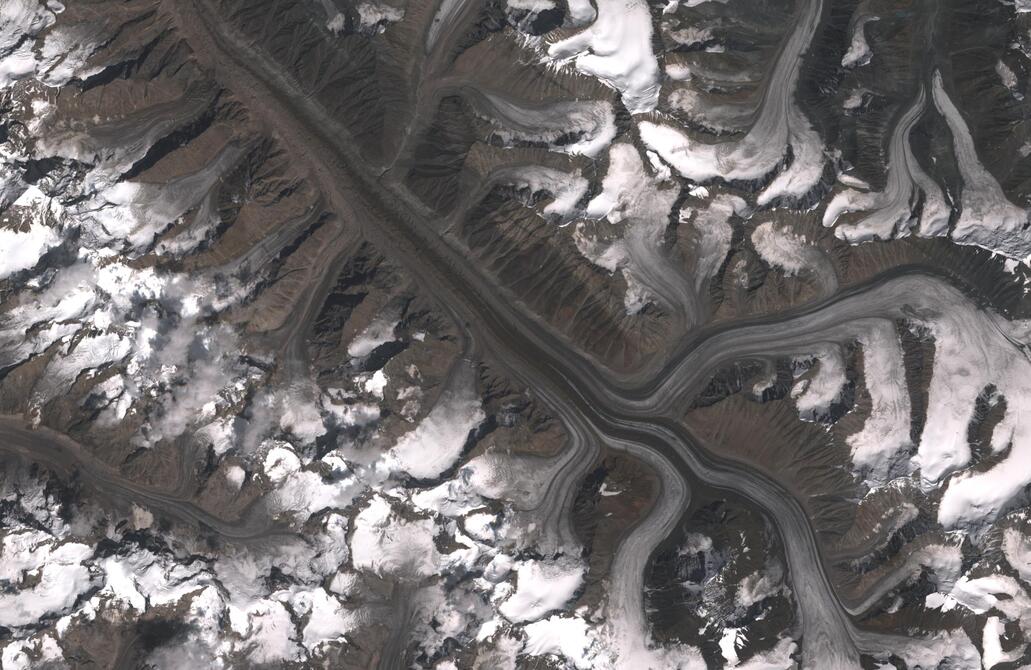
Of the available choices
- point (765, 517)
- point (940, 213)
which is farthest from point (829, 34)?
point (765, 517)

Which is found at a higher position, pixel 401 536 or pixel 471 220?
pixel 471 220

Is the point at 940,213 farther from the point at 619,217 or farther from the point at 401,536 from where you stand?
the point at 401,536

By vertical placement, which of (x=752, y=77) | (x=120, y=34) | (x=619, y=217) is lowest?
(x=619, y=217)

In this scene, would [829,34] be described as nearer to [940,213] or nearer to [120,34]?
[940,213]

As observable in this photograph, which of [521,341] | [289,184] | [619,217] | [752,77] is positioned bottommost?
[521,341]

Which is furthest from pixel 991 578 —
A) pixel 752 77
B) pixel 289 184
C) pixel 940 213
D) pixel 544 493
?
pixel 289 184

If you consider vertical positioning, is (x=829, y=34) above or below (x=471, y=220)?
above
